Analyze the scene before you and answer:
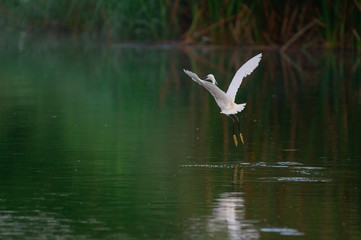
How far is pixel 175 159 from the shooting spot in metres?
11.5

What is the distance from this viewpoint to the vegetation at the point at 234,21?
30.3 m

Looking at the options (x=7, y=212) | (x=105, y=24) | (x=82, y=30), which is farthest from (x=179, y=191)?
(x=82, y=30)

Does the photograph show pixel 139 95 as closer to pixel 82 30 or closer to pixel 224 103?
pixel 224 103

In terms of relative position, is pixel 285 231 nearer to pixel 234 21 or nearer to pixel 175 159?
pixel 175 159

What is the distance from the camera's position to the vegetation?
30281mm

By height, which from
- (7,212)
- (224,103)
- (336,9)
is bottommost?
(7,212)

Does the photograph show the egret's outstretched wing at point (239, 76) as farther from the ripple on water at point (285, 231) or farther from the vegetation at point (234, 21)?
the vegetation at point (234, 21)

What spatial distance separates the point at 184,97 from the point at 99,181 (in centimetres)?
943

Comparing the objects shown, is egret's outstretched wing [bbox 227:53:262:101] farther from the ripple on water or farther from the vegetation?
the vegetation

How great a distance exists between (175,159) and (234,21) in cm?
2101

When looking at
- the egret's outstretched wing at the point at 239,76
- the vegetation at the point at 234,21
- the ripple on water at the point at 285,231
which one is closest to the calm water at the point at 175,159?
the ripple on water at the point at 285,231

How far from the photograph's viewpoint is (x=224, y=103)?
1168 cm

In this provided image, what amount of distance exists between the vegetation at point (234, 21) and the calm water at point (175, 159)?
6.77 m

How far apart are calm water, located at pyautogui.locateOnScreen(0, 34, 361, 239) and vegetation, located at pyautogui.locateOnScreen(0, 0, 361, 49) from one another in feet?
22.2
